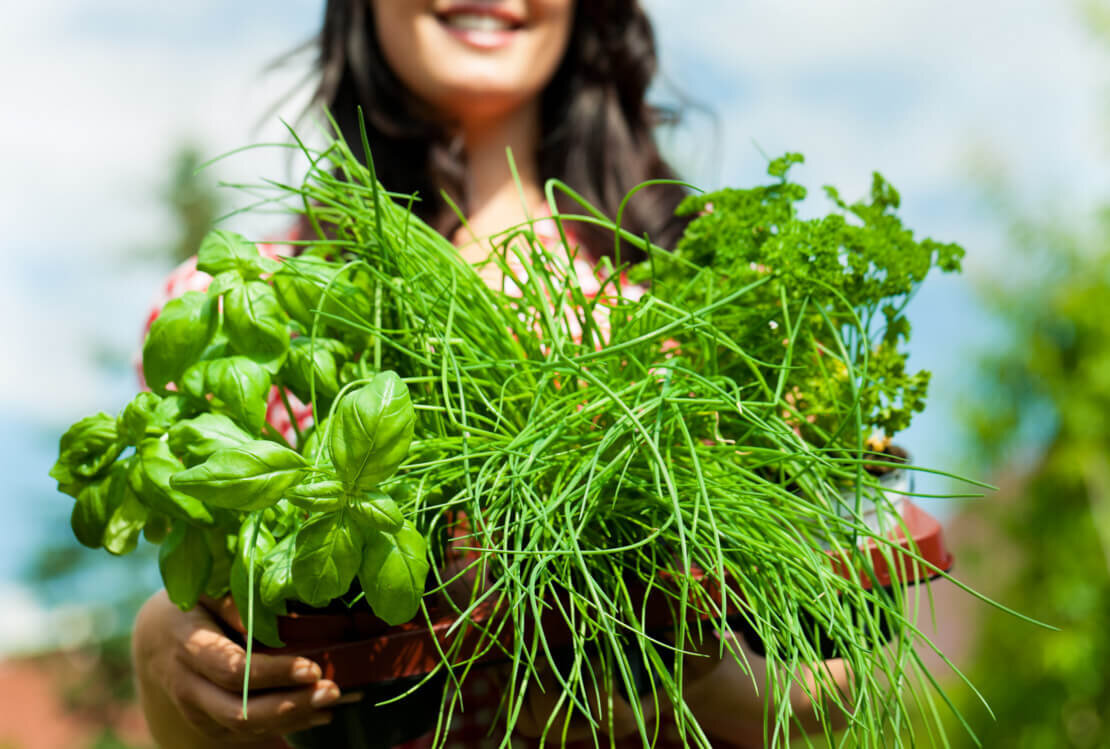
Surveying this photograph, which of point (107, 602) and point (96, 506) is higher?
point (96, 506)

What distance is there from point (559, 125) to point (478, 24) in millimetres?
195

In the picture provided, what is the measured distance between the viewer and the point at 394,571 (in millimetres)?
324

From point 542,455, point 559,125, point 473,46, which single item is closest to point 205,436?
point 542,455

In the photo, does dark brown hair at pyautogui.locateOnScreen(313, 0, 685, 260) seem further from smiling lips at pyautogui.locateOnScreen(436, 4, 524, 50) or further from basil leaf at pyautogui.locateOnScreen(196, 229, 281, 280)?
basil leaf at pyautogui.locateOnScreen(196, 229, 281, 280)

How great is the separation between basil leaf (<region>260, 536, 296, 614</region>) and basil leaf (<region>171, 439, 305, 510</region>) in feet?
0.14

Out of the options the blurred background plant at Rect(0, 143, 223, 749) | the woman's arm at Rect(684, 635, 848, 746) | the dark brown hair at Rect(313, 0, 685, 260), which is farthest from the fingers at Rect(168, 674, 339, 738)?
the blurred background plant at Rect(0, 143, 223, 749)

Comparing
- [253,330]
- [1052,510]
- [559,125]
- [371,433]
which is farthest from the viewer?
[1052,510]

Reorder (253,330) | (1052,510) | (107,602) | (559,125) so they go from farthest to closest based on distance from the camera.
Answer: (107,602) → (1052,510) → (559,125) → (253,330)

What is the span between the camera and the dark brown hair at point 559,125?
1049mm

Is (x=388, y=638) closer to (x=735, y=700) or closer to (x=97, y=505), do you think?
(x=97, y=505)

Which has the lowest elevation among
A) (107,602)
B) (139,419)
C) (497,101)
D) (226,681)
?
(107,602)

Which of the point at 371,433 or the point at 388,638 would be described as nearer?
the point at 371,433

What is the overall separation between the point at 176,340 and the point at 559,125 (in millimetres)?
765

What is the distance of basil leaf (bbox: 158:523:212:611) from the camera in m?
0.39
